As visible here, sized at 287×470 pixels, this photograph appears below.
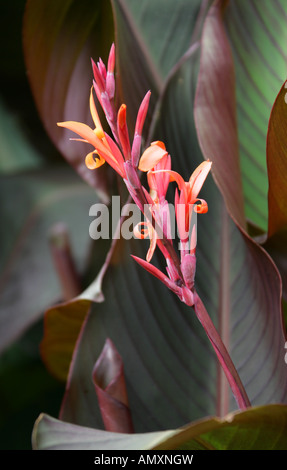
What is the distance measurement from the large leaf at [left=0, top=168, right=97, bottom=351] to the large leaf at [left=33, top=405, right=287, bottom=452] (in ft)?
1.64

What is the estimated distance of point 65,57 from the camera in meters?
0.56

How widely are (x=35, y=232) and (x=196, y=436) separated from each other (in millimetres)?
696

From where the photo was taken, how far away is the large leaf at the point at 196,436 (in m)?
0.27

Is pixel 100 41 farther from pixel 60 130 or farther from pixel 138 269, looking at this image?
pixel 138 269

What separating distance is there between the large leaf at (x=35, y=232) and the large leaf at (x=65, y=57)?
12.9 inches

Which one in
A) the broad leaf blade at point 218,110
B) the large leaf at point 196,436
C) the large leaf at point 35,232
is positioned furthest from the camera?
the large leaf at point 35,232

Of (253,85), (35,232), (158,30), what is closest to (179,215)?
(253,85)

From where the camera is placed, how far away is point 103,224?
1.82ft

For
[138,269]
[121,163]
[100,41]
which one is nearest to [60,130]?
[100,41]

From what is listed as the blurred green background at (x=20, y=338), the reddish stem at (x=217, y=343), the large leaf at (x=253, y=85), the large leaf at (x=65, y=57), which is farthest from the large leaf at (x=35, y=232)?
the reddish stem at (x=217, y=343)

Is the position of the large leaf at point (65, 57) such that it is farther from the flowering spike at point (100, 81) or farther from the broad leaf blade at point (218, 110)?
the flowering spike at point (100, 81)

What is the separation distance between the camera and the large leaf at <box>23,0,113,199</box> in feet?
1.73

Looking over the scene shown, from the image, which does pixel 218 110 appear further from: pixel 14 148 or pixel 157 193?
pixel 14 148

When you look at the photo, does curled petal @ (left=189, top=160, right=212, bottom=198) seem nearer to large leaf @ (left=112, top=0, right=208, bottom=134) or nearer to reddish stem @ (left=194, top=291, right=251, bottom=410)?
reddish stem @ (left=194, top=291, right=251, bottom=410)
